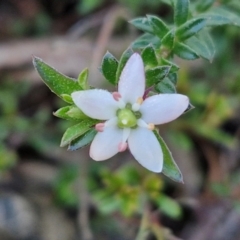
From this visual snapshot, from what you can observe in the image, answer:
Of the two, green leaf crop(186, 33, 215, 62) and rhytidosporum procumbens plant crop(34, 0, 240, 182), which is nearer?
rhytidosporum procumbens plant crop(34, 0, 240, 182)

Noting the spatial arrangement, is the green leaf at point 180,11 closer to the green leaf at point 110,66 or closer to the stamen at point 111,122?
the green leaf at point 110,66

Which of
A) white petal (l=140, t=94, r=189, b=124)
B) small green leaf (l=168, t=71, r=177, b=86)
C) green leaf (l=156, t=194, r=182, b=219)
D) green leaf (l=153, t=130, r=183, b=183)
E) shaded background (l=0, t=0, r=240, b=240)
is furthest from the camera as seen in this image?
shaded background (l=0, t=0, r=240, b=240)

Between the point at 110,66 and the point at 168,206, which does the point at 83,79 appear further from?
the point at 168,206

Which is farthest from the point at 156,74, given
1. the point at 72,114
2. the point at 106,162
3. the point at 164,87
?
the point at 106,162

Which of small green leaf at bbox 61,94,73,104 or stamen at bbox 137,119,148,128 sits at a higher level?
small green leaf at bbox 61,94,73,104

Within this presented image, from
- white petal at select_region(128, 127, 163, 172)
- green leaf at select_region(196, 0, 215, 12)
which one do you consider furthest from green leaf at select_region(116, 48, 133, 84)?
green leaf at select_region(196, 0, 215, 12)

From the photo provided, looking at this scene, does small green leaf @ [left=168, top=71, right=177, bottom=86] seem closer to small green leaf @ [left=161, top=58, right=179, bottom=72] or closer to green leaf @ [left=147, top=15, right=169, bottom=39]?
small green leaf @ [left=161, top=58, right=179, bottom=72]

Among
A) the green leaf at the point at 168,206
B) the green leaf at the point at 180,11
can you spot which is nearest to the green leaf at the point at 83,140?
the green leaf at the point at 180,11

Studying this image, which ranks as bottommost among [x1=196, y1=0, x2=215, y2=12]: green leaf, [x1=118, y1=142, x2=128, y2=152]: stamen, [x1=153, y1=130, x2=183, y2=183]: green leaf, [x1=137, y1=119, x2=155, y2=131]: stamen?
[x1=153, y1=130, x2=183, y2=183]: green leaf
